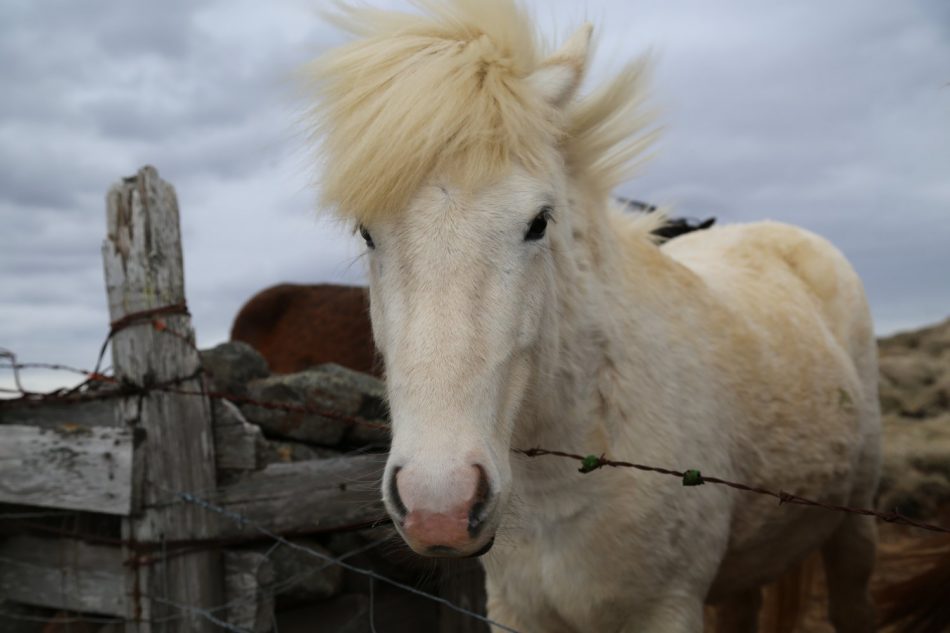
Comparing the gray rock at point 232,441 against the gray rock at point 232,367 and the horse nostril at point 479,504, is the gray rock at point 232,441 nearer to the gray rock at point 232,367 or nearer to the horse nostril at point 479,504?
the gray rock at point 232,367

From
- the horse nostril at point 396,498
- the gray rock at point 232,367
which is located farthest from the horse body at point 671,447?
the gray rock at point 232,367

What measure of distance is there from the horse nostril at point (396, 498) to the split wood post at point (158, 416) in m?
1.75

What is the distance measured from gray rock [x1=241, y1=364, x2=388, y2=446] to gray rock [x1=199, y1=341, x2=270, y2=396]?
7 centimetres

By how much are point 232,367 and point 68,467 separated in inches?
41.1

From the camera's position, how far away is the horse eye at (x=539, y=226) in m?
1.80

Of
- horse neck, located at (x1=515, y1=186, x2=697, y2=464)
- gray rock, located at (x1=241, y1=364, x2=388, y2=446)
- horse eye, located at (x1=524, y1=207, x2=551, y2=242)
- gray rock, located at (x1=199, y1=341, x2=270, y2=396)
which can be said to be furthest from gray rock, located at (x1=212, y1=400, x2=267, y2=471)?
horse eye, located at (x1=524, y1=207, x2=551, y2=242)

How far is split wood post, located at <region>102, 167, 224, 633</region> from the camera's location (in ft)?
9.41

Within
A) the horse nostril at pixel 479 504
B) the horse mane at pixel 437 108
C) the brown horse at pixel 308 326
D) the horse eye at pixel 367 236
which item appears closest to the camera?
the horse nostril at pixel 479 504

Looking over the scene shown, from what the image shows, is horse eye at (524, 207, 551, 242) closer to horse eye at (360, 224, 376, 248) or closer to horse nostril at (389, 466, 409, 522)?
horse eye at (360, 224, 376, 248)

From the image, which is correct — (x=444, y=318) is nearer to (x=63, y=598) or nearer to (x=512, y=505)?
(x=512, y=505)

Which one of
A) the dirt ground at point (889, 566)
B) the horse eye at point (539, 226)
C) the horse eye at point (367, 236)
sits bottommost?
the dirt ground at point (889, 566)

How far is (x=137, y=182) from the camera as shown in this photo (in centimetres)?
297

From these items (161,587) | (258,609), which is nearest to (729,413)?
(258,609)

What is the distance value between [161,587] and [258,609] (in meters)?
0.39
